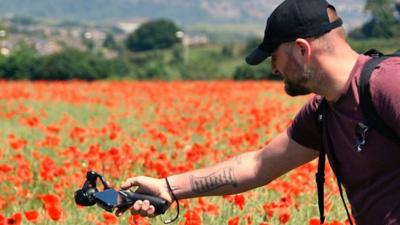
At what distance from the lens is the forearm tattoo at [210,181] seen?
3.59 metres

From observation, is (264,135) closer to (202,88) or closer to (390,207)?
(390,207)

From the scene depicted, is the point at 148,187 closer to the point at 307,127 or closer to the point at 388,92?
the point at 307,127

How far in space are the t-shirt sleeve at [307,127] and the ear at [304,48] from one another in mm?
332

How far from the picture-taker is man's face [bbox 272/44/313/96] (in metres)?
2.90

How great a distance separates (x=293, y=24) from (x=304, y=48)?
9 centimetres

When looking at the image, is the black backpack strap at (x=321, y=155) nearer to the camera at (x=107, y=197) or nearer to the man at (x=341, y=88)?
the man at (x=341, y=88)

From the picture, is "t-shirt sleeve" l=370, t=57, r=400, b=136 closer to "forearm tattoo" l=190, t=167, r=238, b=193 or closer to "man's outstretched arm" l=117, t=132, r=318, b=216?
"man's outstretched arm" l=117, t=132, r=318, b=216

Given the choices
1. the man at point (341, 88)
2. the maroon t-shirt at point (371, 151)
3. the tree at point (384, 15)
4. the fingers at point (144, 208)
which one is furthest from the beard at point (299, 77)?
the tree at point (384, 15)

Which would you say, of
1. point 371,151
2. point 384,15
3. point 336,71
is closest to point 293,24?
point 336,71

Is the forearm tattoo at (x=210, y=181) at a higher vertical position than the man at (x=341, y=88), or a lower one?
lower

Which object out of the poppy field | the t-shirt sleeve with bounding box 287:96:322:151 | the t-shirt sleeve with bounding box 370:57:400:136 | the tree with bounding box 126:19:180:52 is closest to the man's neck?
the t-shirt sleeve with bounding box 370:57:400:136

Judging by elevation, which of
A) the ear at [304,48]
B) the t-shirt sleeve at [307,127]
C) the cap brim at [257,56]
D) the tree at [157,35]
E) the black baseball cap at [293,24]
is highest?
the black baseball cap at [293,24]

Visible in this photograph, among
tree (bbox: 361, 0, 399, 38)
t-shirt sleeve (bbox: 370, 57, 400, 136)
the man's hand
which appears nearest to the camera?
t-shirt sleeve (bbox: 370, 57, 400, 136)

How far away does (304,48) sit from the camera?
288 cm
